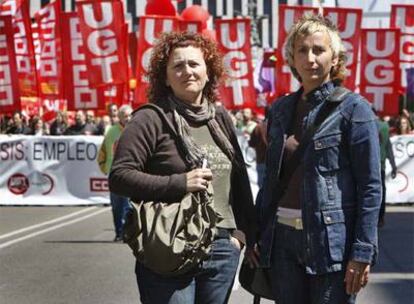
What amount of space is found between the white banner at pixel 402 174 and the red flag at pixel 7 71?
7682 mm

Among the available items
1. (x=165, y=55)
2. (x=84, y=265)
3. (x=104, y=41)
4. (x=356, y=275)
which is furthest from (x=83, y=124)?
(x=356, y=275)

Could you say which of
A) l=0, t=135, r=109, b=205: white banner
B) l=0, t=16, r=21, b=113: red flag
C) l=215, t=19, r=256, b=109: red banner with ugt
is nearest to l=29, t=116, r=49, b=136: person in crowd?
l=0, t=16, r=21, b=113: red flag

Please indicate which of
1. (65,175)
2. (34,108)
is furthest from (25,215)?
(34,108)

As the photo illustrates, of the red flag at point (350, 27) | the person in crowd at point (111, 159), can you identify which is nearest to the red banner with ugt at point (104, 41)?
the red flag at point (350, 27)

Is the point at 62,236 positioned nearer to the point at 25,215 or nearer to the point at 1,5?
the point at 25,215

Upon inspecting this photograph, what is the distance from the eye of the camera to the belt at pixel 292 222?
3.59m

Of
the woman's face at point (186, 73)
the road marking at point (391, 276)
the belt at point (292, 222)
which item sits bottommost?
the road marking at point (391, 276)

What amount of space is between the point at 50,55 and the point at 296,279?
67.9 feet

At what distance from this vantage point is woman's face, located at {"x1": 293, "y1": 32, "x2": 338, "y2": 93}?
11.9 feet

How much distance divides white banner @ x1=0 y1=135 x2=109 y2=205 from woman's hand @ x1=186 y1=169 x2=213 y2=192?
14168 millimetres

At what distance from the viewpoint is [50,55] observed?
77.5 feet

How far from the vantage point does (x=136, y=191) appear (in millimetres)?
3506

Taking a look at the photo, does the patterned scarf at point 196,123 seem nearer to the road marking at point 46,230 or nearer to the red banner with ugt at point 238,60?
the road marking at point 46,230

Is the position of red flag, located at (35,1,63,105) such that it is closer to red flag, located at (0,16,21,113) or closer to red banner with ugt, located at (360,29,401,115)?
red flag, located at (0,16,21,113)
